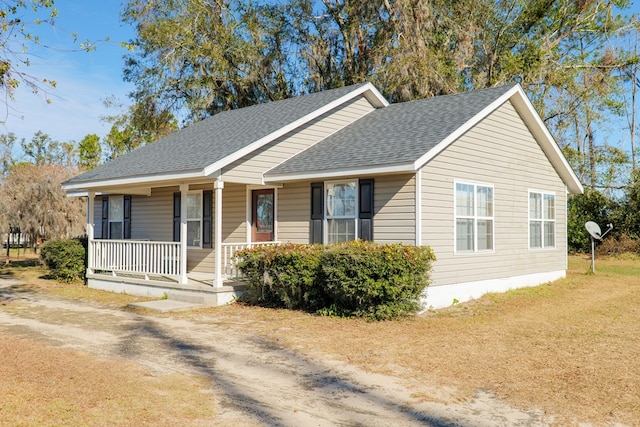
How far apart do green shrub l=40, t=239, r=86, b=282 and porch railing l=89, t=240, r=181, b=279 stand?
1361 mm

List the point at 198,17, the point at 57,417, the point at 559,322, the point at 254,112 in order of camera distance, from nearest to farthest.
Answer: the point at 57,417, the point at 559,322, the point at 254,112, the point at 198,17

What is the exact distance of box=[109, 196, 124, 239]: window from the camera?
18.2 meters

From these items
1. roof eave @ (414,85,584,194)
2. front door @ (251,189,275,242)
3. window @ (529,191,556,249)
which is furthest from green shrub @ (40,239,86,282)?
window @ (529,191,556,249)

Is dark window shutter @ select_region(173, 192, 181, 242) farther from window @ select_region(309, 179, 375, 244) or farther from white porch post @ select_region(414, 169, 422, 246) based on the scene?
white porch post @ select_region(414, 169, 422, 246)

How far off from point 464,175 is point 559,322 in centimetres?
389

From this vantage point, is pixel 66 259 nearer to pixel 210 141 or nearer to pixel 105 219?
pixel 105 219

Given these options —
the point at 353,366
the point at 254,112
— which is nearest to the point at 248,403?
the point at 353,366

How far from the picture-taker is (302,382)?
638 centimetres

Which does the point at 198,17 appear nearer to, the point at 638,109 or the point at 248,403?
the point at 248,403

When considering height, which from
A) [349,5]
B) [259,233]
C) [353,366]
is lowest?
[353,366]

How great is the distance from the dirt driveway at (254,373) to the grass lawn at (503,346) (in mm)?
288

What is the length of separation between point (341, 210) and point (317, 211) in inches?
25.8

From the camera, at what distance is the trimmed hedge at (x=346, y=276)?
10.0m

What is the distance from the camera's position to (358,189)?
1212 cm
